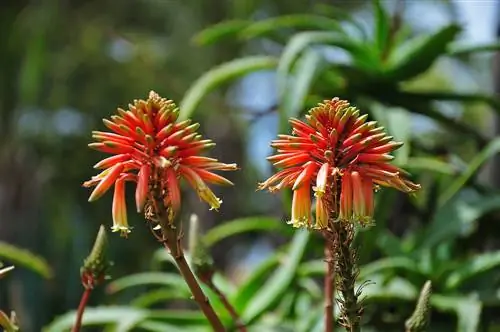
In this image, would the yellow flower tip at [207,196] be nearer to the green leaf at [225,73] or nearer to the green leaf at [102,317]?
the green leaf at [102,317]

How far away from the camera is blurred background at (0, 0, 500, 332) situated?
0.88 meters

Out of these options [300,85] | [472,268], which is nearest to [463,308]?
[472,268]

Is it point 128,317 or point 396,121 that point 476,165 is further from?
point 128,317

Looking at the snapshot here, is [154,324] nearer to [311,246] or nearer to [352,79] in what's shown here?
[311,246]

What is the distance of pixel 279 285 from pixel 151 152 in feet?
1.38

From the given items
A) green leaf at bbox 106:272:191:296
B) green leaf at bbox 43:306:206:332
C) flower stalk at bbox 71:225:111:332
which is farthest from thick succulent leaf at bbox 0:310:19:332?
green leaf at bbox 106:272:191:296

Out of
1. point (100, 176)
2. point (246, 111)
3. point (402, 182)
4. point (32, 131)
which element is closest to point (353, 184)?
point (402, 182)

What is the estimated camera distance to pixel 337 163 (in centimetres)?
46

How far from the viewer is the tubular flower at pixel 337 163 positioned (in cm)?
45

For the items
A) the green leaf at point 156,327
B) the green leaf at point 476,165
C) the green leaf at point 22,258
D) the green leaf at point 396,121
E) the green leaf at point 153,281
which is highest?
the green leaf at point 396,121

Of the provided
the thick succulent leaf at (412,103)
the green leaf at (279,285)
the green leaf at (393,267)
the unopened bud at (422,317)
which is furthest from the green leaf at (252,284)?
the unopened bud at (422,317)

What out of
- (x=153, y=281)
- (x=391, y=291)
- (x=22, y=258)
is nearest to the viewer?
(x=22, y=258)

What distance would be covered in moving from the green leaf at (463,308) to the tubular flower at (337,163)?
31 cm

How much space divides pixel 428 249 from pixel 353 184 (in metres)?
0.46
